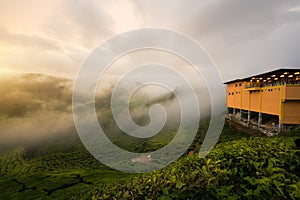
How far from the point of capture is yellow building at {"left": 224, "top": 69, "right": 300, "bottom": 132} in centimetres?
2391

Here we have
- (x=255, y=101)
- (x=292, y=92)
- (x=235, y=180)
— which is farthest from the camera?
(x=255, y=101)

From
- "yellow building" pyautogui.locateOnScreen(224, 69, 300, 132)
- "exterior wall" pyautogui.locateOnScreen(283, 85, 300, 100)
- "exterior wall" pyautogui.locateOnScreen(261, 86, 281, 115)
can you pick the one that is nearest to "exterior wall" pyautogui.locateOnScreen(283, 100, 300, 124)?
"yellow building" pyautogui.locateOnScreen(224, 69, 300, 132)

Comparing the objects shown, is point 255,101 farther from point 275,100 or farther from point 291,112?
point 291,112

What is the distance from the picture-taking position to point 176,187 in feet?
13.6

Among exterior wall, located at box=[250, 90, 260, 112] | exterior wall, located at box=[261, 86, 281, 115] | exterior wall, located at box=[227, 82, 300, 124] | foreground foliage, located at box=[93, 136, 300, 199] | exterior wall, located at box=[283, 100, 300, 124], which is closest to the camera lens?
foreground foliage, located at box=[93, 136, 300, 199]

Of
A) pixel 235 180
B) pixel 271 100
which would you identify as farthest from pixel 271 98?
pixel 235 180

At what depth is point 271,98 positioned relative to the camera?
26.8 meters

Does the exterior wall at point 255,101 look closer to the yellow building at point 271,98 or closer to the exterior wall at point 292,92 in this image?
the yellow building at point 271,98

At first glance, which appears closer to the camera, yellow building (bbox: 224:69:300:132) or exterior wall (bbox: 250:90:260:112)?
yellow building (bbox: 224:69:300:132)

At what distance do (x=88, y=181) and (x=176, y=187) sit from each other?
34351 millimetres

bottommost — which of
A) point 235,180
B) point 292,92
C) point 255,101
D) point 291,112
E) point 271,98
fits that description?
point 291,112

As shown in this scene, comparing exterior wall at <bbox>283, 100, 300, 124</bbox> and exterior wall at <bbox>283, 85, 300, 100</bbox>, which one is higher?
exterior wall at <bbox>283, 85, 300, 100</bbox>

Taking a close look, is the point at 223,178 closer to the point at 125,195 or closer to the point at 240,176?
the point at 240,176

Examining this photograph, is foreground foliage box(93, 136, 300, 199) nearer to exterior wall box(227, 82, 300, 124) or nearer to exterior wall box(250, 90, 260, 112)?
exterior wall box(227, 82, 300, 124)
